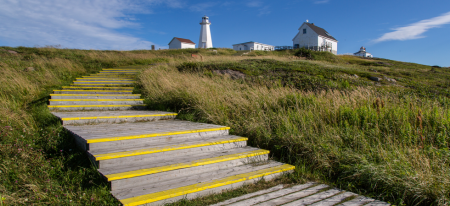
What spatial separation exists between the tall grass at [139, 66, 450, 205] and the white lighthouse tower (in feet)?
135

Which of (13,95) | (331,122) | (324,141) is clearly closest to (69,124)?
(13,95)

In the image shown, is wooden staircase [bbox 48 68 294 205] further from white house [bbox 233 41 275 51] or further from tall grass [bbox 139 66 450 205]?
white house [bbox 233 41 275 51]

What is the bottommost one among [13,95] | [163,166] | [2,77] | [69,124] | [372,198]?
[372,198]

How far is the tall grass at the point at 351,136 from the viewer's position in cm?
309

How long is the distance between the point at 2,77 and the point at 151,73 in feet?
15.2

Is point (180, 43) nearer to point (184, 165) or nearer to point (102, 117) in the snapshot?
point (102, 117)

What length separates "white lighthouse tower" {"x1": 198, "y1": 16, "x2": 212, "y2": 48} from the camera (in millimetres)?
46906

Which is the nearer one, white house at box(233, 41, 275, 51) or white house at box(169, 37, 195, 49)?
white house at box(169, 37, 195, 49)

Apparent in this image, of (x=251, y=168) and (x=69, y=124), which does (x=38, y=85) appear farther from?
(x=251, y=168)

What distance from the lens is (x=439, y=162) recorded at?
3475 millimetres

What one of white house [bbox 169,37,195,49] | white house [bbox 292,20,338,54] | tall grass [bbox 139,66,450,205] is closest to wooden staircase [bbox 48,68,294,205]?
tall grass [bbox 139,66,450,205]

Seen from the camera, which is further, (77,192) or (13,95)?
(13,95)

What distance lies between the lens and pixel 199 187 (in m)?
3.01

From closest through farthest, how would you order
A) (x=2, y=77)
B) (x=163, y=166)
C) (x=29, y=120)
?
(x=163, y=166), (x=29, y=120), (x=2, y=77)
